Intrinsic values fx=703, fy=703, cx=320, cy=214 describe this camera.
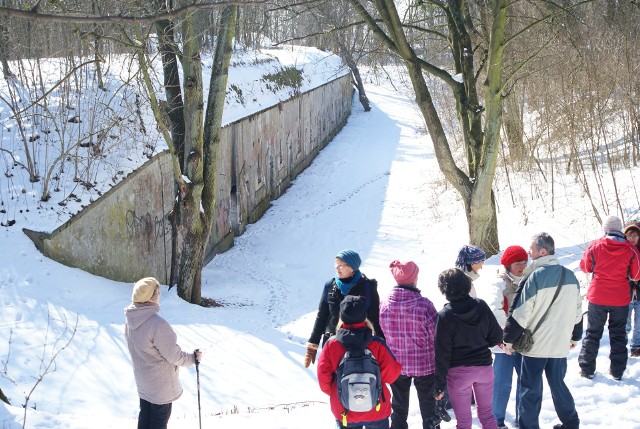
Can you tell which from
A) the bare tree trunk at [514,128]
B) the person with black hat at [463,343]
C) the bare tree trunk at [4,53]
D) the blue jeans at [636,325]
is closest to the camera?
the person with black hat at [463,343]

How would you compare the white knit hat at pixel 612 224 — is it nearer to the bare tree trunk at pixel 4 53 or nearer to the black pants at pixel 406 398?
the black pants at pixel 406 398

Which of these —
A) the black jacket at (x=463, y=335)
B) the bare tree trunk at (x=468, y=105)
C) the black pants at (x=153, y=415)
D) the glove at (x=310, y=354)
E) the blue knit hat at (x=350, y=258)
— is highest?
the bare tree trunk at (x=468, y=105)

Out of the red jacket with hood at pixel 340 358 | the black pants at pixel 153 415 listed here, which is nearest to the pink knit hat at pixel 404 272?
the red jacket with hood at pixel 340 358

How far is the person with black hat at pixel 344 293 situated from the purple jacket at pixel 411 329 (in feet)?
1.01

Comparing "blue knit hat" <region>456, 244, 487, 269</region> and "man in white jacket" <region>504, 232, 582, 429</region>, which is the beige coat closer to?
"blue knit hat" <region>456, 244, 487, 269</region>

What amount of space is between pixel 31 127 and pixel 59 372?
5994 millimetres

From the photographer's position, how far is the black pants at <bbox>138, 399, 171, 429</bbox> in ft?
18.0

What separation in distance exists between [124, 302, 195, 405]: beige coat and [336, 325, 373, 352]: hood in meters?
1.38

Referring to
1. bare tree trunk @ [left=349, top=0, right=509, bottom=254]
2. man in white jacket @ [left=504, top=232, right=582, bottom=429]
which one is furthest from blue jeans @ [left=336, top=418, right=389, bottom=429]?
bare tree trunk @ [left=349, top=0, right=509, bottom=254]

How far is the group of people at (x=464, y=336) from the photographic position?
489cm

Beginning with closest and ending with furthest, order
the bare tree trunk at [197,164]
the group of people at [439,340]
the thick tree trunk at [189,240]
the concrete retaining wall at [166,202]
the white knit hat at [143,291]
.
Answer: the group of people at [439,340], the white knit hat at [143,291], the concrete retaining wall at [166,202], the bare tree trunk at [197,164], the thick tree trunk at [189,240]

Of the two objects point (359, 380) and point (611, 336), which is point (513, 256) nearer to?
point (611, 336)

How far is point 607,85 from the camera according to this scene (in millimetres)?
13453

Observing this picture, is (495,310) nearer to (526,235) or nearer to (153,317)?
(153,317)
